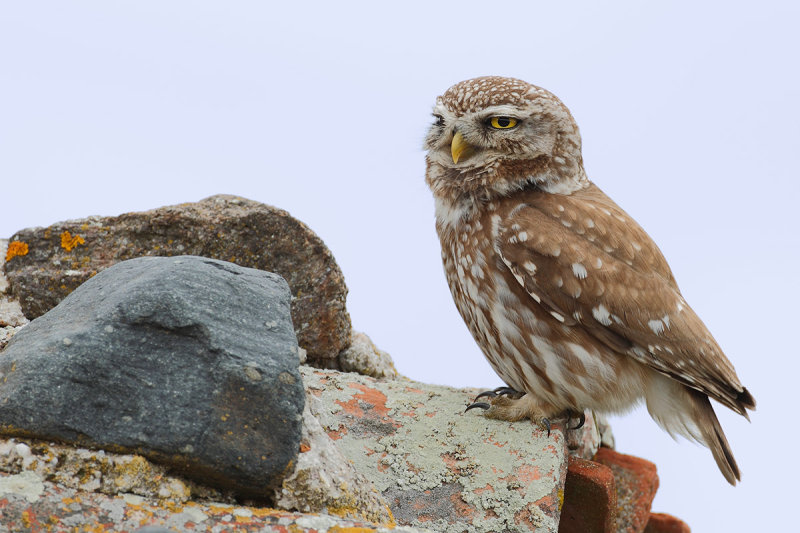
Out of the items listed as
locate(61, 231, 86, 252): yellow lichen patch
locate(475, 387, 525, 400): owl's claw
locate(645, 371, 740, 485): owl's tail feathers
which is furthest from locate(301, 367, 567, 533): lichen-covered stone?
locate(61, 231, 86, 252): yellow lichen patch

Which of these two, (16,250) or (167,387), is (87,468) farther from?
(16,250)

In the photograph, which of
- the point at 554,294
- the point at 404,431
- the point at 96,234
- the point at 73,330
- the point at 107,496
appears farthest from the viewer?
the point at 96,234

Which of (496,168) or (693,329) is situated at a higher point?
(496,168)

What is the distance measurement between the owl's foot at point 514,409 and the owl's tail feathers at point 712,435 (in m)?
0.90

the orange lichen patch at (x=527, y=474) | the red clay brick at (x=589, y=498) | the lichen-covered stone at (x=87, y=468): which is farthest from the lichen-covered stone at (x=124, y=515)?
the red clay brick at (x=589, y=498)

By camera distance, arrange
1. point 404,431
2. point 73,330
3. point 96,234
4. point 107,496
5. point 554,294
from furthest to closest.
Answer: point 96,234 < point 554,294 < point 404,431 < point 73,330 < point 107,496

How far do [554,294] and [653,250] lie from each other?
0.75 metres

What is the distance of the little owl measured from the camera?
13.3ft

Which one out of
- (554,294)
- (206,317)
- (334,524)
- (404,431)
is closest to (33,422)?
(206,317)

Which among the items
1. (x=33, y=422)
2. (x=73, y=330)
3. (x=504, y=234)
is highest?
(x=504, y=234)

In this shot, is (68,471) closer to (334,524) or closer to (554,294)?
(334,524)

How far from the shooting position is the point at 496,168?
4.40 metres

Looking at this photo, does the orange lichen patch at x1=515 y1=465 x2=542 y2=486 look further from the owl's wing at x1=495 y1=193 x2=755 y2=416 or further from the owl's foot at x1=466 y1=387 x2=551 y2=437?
the owl's wing at x1=495 y1=193 x2=755 y2=416

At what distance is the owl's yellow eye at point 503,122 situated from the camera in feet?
14.3
